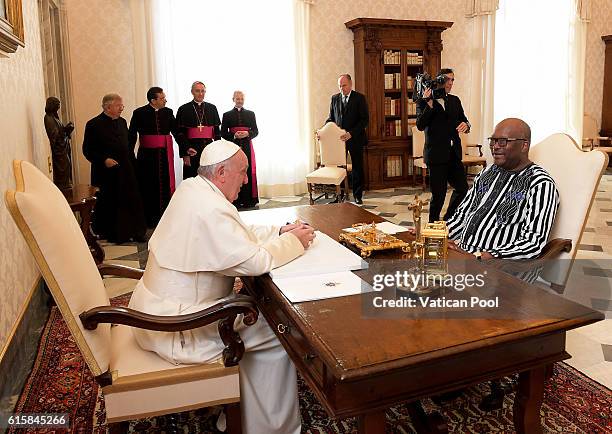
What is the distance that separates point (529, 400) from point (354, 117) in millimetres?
6095

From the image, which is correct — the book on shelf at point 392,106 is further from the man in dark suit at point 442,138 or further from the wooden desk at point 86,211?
the wooden desk at point 86,211

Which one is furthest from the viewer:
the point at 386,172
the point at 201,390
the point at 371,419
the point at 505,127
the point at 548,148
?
the point at 386,172

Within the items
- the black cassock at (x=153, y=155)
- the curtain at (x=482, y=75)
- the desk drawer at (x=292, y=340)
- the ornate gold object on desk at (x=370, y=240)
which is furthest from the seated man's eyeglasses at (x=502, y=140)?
the curtain at (x=482, y=75)

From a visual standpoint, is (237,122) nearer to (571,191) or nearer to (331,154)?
(331,154)

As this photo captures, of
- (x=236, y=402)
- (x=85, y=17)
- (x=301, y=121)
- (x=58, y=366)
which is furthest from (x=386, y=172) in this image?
(x=236, y=402)

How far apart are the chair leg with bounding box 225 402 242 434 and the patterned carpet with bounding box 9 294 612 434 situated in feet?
1.21

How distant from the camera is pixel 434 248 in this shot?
1.81 meters

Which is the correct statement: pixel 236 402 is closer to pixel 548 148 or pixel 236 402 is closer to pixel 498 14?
pixel 548 148

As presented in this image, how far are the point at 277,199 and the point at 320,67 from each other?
2106 millimetres

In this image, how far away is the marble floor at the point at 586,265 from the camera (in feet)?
9.52

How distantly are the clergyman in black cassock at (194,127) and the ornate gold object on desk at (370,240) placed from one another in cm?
456

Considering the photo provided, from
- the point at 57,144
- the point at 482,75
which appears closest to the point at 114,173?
the point at 57,144

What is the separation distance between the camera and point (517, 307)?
1.66 meters

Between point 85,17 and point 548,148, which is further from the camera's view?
point 85,17
